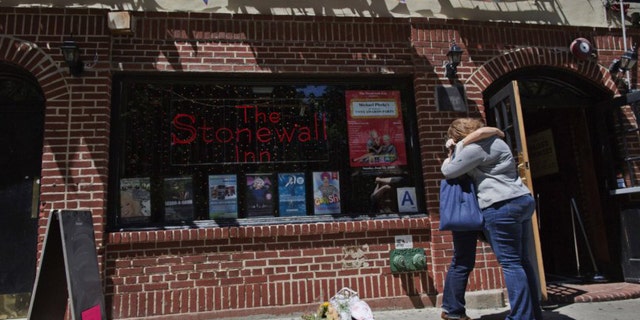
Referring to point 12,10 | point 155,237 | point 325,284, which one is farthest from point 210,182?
point 12,10

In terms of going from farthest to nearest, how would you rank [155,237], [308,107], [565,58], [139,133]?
[565,58], [308,107], [139,133], [155,237]

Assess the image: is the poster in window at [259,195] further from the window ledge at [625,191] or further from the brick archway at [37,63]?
the window ledge at [625,191]

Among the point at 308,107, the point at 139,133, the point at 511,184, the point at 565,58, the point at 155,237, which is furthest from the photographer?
the point at 565,58

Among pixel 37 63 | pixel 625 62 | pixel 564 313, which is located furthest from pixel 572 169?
pixel 37 63

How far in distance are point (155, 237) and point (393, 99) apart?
3.05 meters

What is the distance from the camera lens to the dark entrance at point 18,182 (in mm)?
4648

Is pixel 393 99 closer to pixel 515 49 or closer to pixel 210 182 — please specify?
pixel 515 49

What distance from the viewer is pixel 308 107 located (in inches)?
206

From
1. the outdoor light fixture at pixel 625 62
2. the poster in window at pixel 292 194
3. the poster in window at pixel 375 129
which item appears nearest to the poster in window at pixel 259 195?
the poster in window at pixel 292 194

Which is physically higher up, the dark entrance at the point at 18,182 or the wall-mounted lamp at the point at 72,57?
the wall-mounted lamp at the point at 72,57

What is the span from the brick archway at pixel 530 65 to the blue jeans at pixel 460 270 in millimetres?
→ 2111

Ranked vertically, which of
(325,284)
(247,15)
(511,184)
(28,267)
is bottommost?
(325,284)

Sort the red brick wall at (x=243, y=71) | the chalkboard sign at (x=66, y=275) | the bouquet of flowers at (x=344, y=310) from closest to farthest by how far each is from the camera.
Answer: the chalkboard sign at (x=66, y=275), the bouquet of flowers at (x=344, y=310), the red brick wall at (x=243, y=71)

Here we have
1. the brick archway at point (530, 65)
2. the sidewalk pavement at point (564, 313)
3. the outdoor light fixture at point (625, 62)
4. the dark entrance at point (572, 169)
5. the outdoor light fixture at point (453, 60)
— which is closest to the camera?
the sidewalk pavement at point (564, 313)
